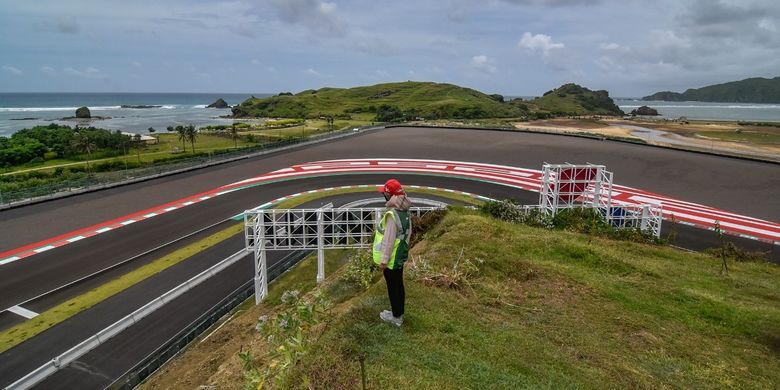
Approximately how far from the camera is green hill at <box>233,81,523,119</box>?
432 ft

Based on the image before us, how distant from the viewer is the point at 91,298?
1925 cm

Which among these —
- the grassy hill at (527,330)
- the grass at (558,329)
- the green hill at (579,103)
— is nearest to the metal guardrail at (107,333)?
the grassy hill at (527,330)

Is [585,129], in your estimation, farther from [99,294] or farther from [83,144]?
[99,294]

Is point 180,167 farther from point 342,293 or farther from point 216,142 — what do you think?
point 342,293

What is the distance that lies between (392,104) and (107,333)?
470 ft

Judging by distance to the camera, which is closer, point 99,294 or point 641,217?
point 99,294

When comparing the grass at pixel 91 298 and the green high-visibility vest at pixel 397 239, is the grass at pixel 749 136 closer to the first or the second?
the grass at pixel 91 298

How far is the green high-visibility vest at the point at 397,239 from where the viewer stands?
7.19 m

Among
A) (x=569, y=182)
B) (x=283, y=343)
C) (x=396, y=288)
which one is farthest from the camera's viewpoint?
(x=569, y=182)

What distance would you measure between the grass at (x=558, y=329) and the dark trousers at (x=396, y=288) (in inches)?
16.7

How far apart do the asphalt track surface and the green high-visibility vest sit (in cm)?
1332

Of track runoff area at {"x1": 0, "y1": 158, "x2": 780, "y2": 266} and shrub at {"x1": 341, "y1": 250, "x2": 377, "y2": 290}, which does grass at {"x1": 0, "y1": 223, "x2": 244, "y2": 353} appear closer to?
track runoff area at {"x1": 0, "y1": 158, "x2": 780, "y2": 266}

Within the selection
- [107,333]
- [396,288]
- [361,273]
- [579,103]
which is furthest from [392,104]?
[396,288]

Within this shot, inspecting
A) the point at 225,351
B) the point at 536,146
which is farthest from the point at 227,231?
the point at 536,146
